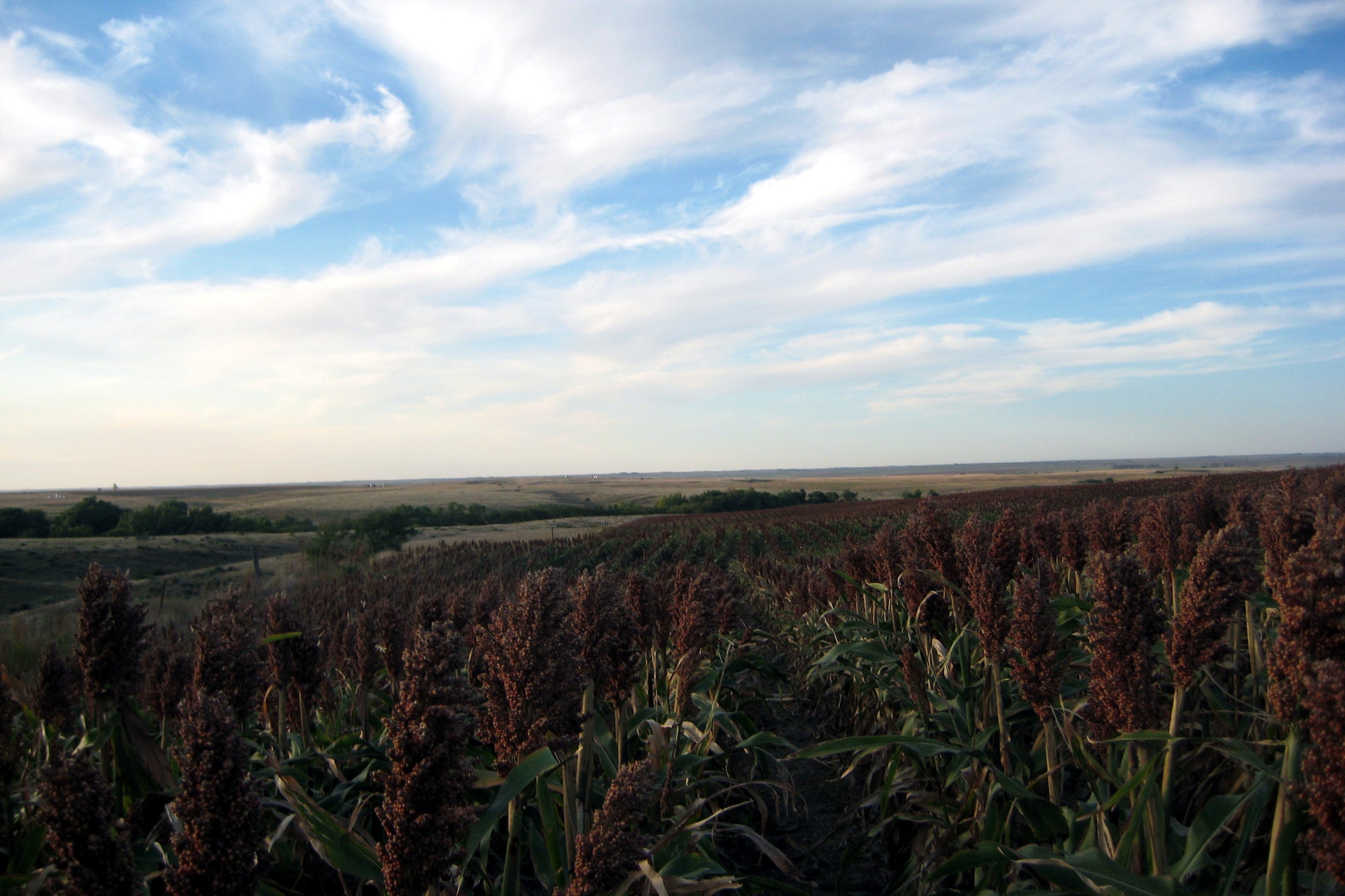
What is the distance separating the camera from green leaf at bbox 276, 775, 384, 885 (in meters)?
2.01

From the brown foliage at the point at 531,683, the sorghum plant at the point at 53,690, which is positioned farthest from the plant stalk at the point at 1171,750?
the sorghum plant at the point at 53,690

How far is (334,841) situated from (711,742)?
198 centimetres

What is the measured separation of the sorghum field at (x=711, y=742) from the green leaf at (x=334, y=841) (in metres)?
0.01

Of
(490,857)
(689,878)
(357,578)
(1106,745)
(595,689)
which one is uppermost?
(595,689)

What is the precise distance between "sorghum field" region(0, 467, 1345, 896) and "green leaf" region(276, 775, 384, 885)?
1cm

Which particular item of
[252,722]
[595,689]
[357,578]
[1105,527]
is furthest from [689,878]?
[357,578]

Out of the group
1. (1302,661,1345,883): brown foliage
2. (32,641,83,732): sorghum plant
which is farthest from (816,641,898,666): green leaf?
(32,641,83,732): sorghum plant

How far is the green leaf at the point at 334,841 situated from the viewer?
79.1 inches

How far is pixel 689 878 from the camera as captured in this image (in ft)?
6.92

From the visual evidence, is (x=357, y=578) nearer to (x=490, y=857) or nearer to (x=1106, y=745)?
(x=490, y=857)

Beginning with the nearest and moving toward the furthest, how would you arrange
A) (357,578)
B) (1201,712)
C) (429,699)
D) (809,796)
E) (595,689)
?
1. (429,699)
2. (595,689)
3. (1201,712)
4. (809,796)
5. (357,578)

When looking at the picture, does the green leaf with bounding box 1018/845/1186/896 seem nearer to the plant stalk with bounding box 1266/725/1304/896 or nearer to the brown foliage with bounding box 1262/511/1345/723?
the plant stalk with bounding box 1266/725/1304/896

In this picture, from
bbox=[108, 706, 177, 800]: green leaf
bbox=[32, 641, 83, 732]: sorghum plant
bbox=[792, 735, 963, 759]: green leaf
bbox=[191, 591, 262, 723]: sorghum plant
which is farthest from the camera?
bbox=[32, 641, 83, 732]: sorghum plant

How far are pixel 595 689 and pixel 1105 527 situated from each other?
172 inches
